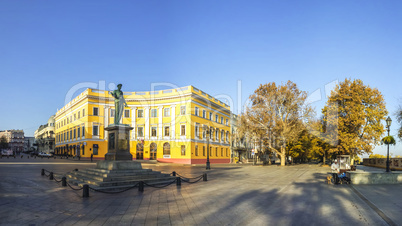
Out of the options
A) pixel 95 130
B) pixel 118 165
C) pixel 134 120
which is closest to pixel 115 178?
pixel 118 165

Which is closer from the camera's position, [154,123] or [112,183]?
[112,183]

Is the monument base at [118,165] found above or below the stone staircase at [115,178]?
above

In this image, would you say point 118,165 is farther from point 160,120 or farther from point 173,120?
point 160,120

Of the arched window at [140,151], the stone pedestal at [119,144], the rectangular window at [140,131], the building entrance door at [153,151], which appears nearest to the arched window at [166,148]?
the building entrance door at [153,151]

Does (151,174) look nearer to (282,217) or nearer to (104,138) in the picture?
(282,217)

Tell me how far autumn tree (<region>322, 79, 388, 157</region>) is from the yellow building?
21.7m

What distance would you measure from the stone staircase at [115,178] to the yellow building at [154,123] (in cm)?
2953

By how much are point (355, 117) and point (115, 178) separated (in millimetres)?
32141

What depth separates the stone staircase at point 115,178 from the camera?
45.2 feet

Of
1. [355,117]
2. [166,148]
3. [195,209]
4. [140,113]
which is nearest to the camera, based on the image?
[195,209]

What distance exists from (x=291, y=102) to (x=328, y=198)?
101 ft

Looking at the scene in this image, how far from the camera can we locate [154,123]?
50812mm

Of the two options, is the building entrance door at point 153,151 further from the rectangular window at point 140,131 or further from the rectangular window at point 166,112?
the rectangular window at point 166,112

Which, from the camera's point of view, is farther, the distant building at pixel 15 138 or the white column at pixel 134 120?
the distant building at pixel 15 138
